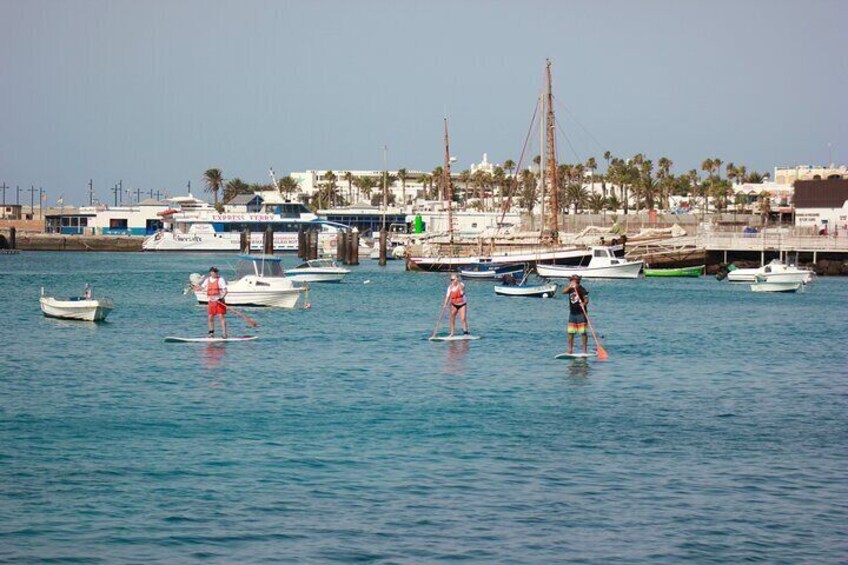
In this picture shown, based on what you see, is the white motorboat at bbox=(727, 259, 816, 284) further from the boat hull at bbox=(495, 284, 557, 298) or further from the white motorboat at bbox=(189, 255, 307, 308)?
the white motorboat at bbox=(189, 255, 307, 308)

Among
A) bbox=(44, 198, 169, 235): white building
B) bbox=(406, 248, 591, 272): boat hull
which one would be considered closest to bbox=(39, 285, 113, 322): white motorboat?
bbox=(406, 248, 591, 272): boat hull

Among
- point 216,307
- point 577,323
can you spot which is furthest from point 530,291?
point 577,323

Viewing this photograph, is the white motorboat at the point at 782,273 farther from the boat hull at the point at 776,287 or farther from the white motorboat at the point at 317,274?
the white motorboat at the point at 317,274

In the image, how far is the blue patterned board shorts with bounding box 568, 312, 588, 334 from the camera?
34.6 meters

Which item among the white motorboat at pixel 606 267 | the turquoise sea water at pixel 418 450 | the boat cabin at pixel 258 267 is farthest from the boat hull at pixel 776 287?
the turquoise sea water at pixel 418 450

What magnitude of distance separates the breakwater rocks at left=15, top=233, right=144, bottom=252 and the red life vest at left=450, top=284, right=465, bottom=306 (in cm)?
13984

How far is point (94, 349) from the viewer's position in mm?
39719

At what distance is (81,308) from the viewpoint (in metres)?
48.8

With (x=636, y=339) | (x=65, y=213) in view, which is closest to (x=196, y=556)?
(x=636, y=339)

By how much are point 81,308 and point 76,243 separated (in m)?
132

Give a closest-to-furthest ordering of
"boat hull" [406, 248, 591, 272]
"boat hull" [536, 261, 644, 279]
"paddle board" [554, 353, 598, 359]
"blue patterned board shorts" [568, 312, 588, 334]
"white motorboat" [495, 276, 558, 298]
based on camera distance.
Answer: "blue patterned board shorts" [568, 312, 588, 334] → "paddle board" [554, 353, 598, 359] → "white motorboat" [495, 276, 558, 298] → "boat hull" [536, 261, 644, 279] → "boat hull" [406, 248, 591, 272]

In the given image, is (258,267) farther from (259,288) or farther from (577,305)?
(577,305)

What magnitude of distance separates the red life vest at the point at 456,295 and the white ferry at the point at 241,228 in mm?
115468

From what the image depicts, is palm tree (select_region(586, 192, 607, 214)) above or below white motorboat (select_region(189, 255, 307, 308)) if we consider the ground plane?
above
